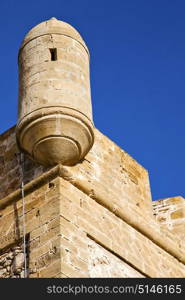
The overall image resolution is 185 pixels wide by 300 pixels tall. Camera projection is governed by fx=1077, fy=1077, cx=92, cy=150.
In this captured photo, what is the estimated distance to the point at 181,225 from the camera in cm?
1312

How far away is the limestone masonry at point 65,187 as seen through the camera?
408 inches

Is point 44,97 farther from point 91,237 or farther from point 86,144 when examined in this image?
point 91,237

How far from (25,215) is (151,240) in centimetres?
171

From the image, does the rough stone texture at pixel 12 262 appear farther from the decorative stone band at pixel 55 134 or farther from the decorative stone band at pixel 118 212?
the decorative stone band at pixel 55 134

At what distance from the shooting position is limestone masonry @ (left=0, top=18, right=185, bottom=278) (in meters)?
10.4

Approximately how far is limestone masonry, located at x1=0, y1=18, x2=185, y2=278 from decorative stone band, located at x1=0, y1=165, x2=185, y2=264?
0.01m

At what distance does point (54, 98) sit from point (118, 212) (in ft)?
4.75

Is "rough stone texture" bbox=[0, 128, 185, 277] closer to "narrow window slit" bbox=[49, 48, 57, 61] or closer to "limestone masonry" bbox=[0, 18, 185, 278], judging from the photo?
"limestone masonry" bbox=[0, 18, 185, 278]

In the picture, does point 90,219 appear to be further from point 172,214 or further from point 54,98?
point 172,214

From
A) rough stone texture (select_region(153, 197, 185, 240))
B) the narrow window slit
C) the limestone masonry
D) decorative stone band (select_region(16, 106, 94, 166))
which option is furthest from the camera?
rough stone texture (select_region(153, 197, 185, 240))

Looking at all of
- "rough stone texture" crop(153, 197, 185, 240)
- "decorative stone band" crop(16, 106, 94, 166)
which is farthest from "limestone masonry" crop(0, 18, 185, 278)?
"rough stone texture" crop(153, 197, 185, 240)

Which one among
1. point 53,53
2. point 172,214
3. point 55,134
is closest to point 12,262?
point 55,134

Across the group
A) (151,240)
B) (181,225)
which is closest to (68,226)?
(151,240)

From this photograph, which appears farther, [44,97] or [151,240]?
[151,240]
